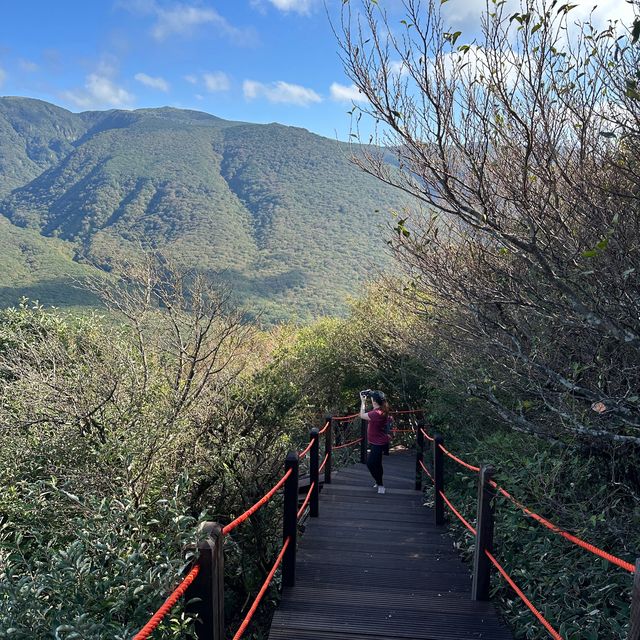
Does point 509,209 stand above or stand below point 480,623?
above

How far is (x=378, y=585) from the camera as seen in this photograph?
4020 mm

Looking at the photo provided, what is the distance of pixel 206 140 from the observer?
13550 centimetres

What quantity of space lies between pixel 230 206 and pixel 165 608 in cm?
10120

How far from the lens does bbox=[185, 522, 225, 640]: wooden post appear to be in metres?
2.07

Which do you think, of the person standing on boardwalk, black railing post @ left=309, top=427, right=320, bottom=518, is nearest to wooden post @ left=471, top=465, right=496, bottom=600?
black railing post @ left=309, top=427, right=320, bottom=518

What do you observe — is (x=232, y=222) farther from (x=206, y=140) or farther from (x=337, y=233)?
(x=206, y=140)

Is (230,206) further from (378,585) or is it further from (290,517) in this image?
(378,585)

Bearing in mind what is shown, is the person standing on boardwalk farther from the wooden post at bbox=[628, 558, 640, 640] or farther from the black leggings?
the wooden post at bbox=[628, 558, 640, 640]

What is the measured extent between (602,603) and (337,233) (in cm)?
8855

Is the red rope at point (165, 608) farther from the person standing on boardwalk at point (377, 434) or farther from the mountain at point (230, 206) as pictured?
the mountain at point (230, 206)

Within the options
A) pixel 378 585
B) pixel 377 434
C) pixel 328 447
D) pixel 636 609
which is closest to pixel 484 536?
pixel 378 585

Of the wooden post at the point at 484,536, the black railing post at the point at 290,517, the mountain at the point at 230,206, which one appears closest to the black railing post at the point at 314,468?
the black railing post at the point at 290,517

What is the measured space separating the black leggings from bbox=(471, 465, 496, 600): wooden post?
11.3ft

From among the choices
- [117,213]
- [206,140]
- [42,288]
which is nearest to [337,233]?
[117,213]
